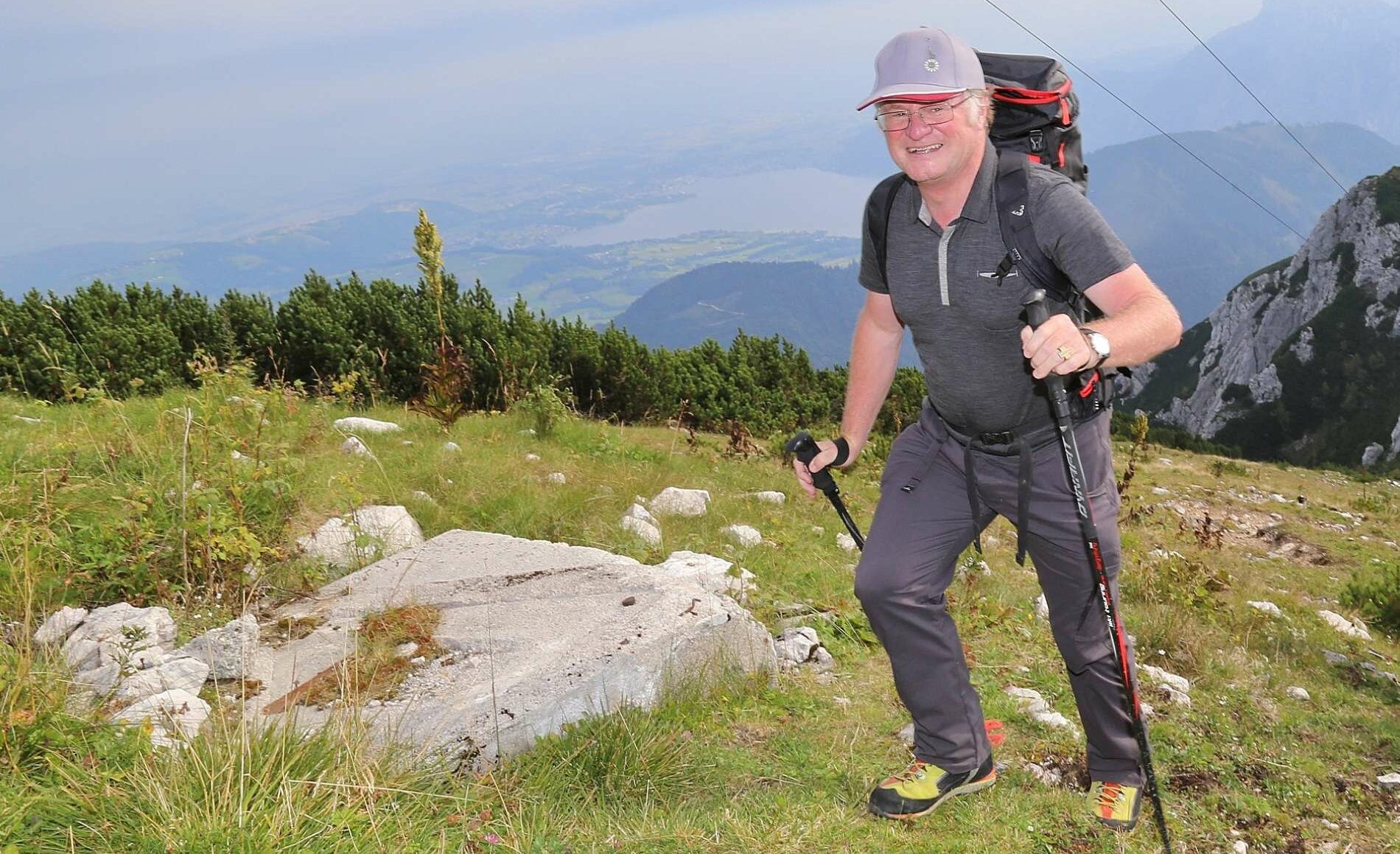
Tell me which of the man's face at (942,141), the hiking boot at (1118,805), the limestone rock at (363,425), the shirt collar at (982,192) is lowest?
the hiking boot at (1118,805)

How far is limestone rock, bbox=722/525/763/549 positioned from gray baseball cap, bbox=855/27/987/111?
412cm

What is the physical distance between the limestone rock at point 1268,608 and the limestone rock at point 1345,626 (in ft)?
1.79

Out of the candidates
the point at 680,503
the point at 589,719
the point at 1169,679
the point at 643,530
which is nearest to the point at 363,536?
the point at 643,530

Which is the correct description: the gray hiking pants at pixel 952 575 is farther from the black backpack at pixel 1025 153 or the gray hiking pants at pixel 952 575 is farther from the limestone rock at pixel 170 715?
the limestone rock at pixel 170 715

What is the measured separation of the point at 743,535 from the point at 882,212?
3756 millimetres

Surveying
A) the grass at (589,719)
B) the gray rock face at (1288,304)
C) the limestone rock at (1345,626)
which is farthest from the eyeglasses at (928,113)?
the gray rock face at (1288,304)

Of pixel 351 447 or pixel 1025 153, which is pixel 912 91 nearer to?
pixel 1025 153

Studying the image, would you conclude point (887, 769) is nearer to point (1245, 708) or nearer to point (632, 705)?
point (632, 705)

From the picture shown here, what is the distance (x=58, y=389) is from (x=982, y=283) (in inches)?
503

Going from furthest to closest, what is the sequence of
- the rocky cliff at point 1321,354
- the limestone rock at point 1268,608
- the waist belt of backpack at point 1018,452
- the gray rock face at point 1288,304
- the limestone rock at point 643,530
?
the gray rock face at point 1288,304
the rocky cliff at point 1321,354
the limestone rock at point 1268,608
the limestone rock at point 643,530
the waist belt of backpack at point 1018,452

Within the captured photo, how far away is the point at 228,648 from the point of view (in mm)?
3998

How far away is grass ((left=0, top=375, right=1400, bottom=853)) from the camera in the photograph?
8.82ft

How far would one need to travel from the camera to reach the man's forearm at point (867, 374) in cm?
380

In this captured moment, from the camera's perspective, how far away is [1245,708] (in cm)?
478
